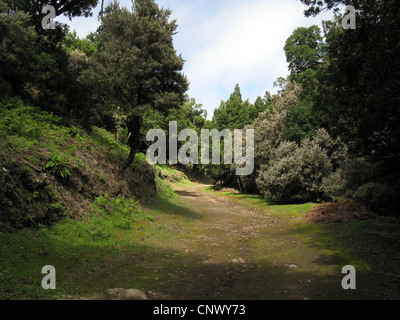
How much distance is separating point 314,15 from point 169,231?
1059 centimetres

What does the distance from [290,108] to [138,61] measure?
17764 mm

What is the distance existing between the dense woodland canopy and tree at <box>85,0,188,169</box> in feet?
0.21

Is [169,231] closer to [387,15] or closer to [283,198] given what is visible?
[387,15]

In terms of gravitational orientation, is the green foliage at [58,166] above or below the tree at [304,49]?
below

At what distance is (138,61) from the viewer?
1548 cm

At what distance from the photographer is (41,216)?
773 cm

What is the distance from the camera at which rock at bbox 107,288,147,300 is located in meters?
5.09

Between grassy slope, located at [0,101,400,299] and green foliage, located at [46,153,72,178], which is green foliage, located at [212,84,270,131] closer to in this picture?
grassy slope, located at [0,101,400,299]

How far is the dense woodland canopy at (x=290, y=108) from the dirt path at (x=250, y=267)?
4.80 metres

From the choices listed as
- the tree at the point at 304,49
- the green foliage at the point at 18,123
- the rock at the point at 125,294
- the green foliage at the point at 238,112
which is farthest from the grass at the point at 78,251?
the green foliage at the point at 238,112

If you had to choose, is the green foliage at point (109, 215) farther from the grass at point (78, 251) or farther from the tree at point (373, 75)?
the tree at point (373, 75)

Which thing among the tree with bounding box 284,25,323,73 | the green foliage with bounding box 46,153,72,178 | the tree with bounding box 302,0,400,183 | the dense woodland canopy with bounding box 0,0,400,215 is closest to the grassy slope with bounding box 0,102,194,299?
the green foliage with bounding box 46,153,72,178

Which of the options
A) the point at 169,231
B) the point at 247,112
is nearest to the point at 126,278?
the point at 169,231

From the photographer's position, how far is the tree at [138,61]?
15.3m
